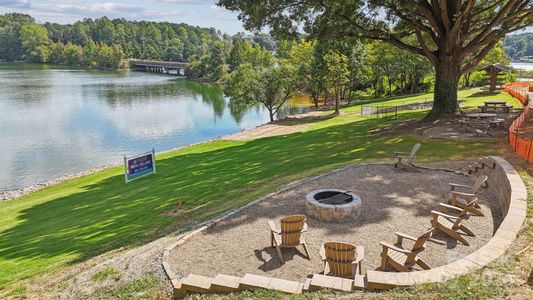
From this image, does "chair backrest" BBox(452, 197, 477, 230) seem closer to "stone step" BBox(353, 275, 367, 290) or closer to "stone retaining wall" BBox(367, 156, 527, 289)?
"stone retaining wall" BBox(367, 156, 527, 289)

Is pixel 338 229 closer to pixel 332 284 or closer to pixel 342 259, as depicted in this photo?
pixel 342 259

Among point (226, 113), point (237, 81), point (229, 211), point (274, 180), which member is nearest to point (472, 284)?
point (229, 211)

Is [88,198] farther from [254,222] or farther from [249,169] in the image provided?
[254,222]

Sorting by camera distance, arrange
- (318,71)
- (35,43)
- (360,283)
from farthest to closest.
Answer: (35,43) → (318,71) → (360,283)

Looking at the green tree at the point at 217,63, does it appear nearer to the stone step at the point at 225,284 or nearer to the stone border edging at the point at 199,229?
the stone border edging at the point at 199,229

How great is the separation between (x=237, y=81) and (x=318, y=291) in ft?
140

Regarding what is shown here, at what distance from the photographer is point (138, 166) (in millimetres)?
23500

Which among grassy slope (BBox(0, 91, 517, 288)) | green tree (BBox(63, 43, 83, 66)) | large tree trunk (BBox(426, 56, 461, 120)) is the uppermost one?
green tree (BBox(63, 43, 83, 66))

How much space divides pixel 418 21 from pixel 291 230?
65.0 ft

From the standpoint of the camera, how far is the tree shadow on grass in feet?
Result: 43.5

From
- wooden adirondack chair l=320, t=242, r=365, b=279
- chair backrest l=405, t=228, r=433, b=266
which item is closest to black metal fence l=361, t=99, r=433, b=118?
chair backrest l=405, t=228, r=433, b=266

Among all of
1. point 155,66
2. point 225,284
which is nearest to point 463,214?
point 225,284

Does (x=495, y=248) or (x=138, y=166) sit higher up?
(x=495, y=248)

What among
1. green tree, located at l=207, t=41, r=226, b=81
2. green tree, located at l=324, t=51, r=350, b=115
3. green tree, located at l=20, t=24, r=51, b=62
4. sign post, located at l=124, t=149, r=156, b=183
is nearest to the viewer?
sign post, located at l=124, t=149, r=156, b=183
